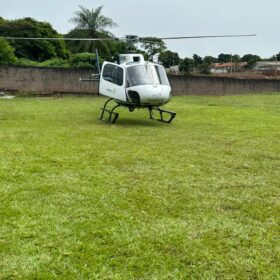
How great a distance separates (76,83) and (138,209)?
57.2 feet

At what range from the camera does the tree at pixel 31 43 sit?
34406 millimetres

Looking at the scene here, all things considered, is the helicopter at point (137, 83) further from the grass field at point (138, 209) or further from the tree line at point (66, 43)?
the tree line at point (66, 43)

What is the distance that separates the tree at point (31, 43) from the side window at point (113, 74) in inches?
1025

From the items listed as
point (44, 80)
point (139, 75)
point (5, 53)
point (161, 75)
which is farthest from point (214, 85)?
point (139, 75)

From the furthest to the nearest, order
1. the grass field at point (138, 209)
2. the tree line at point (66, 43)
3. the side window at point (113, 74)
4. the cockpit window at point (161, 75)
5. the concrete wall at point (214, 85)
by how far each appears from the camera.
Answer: the tree line at point (66, 43)
the concrete wall at point (214, 85)
the side window at point (113, 74)
the cockpit window at point (161, 75)
the grass field at point (138, 209)

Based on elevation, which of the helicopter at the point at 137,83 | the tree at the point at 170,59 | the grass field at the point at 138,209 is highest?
the tree at the point at 170,59

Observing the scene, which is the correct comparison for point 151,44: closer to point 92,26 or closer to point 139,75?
point 92,26

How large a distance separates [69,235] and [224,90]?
801 inches

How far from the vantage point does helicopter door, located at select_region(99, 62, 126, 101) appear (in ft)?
29.6

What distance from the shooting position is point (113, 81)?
935 centimetres

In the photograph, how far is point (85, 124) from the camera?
910cm

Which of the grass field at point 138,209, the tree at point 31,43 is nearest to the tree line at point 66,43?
the tree at point 31,43

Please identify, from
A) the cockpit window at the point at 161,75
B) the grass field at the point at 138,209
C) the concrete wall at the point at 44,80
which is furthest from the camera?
the concrete wall at the point at 44,80

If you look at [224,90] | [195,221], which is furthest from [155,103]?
[224,90]
